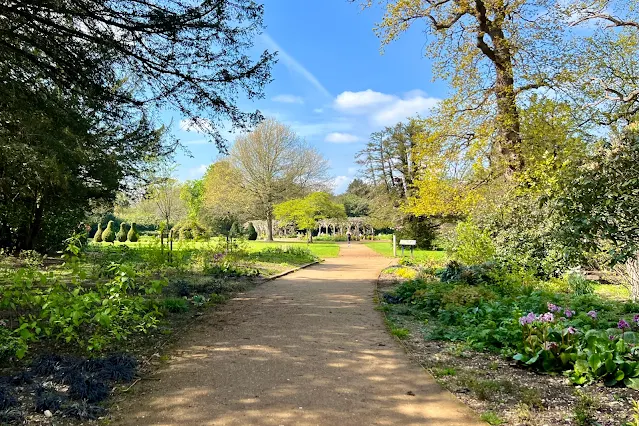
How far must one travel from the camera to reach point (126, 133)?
7426 mm

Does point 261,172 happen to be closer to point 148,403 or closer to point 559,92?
point 559,92

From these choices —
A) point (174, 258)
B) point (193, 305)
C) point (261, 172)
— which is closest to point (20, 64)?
point (193, 305)

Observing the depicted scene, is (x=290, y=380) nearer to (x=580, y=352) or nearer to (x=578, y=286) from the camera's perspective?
(x=580, y=352)

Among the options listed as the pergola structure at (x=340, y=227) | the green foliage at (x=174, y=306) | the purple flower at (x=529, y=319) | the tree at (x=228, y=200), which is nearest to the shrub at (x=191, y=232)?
the green foliage at (x=174, y=306)

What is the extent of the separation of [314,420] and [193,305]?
178 inches

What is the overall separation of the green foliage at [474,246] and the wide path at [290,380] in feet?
15.4

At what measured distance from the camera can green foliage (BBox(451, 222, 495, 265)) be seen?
1005 centimetres

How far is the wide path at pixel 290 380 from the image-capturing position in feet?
9.75

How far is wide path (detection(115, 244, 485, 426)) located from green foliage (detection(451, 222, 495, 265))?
470 centimetres

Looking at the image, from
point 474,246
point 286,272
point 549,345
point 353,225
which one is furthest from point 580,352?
point 353,225

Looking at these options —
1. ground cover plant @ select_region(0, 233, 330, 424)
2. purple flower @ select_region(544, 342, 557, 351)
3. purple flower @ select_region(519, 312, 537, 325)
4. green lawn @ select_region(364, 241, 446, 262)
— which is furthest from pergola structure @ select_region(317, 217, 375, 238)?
purple flower @ select_region(544, 342, 557, 351)

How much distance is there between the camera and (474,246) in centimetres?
1024

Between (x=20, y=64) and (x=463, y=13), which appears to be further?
(x=463, y=13)

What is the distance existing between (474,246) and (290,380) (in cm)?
776
